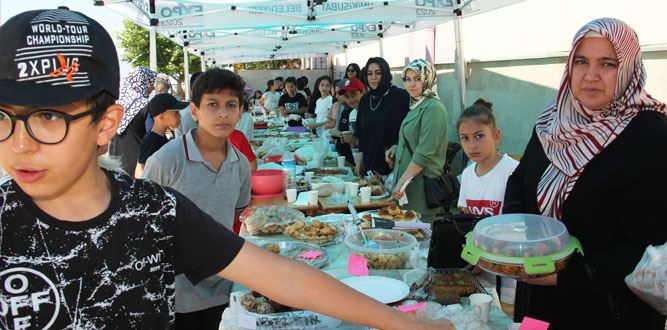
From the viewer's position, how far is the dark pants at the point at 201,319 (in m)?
2.31

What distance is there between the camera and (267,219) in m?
2.92

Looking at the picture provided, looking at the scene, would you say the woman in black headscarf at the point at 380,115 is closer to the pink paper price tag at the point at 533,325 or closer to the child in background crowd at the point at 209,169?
the child in background crowd at the point at 209,169

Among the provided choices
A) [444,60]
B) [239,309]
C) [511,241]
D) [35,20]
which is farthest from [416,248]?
[444,60]

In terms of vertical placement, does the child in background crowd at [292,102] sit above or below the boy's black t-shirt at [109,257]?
above

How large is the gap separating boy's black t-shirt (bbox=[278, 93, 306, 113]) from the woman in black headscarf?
598 centimetres

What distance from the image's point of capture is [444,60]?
9.66m

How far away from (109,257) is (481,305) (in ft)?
3.97

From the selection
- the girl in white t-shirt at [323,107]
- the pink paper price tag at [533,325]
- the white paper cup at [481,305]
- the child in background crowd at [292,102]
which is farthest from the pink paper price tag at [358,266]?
the child in background crowd at [292,102]

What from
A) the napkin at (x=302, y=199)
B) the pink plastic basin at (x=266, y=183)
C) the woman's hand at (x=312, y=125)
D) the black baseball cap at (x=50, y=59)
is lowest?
A: the napkin at (x=302, y=199)

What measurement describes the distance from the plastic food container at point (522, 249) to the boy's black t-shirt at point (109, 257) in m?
0.92

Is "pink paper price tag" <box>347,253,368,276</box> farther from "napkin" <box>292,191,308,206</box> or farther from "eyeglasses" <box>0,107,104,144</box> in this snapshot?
"napkin" <box>292,191,308,206</box>

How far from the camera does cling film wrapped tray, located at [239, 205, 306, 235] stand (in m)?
2.88

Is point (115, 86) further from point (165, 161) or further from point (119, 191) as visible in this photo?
point (165, 161)

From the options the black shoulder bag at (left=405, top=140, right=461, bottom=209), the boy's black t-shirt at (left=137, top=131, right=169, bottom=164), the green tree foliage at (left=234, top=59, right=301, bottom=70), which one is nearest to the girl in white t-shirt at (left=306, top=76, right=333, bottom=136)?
the black shoulder bag at (left=405, top=140, right=461, bottom=209)
